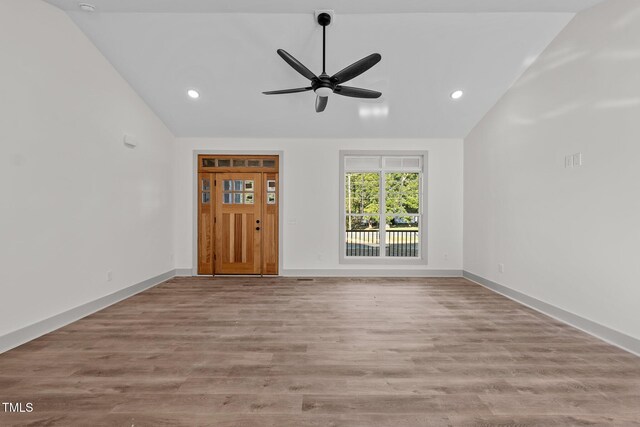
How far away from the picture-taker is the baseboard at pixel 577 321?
2.64 meters

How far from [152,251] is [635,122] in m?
6.40

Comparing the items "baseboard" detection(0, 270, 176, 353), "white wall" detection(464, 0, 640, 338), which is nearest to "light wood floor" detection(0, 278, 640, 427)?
"baseboard" detection(0, 270, 176, 353)

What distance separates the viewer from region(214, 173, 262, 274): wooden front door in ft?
18.9

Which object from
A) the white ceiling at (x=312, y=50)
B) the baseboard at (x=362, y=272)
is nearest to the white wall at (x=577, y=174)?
the white ceiling at (x=312, y=50)

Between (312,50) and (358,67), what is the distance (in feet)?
3.55

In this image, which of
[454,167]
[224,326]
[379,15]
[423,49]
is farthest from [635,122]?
[224,326]

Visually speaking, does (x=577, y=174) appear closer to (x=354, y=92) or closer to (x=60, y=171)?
(x=354, y=92)

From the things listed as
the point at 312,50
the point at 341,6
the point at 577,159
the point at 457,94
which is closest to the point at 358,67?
the point at 341,6

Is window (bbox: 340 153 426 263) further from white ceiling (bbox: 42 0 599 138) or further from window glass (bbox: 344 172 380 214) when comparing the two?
white ceiling (bbox: 42 0 599 138)

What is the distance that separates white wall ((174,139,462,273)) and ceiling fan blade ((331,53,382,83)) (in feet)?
8.76

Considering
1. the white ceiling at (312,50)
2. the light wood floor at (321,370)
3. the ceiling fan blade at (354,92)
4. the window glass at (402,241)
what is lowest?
the light wood floor at (321,370)

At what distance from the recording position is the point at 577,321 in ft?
10.4

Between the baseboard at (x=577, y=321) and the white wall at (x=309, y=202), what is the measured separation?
1.47m

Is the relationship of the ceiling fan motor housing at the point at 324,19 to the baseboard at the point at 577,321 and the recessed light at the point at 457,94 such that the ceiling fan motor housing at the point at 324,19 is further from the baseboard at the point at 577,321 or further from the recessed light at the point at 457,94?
the baseboard at the point at 577,321
